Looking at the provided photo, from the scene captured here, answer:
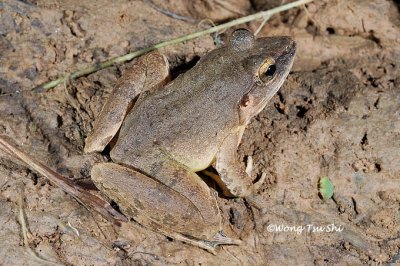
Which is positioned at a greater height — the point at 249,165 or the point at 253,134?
the point at 253,134

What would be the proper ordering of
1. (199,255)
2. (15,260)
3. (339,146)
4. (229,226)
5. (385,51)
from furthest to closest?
(385,51), (339,146), (229,226), (199,255), (15,260)

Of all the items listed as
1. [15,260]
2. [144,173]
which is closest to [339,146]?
[144,173]

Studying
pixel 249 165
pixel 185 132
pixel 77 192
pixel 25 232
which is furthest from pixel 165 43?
pixel 25 232

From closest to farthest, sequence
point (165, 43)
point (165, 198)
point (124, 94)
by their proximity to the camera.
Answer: point (165, 198) → point (124, 94) → point (165, 43)

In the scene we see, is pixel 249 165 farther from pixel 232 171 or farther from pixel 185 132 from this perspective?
pixel 185 132

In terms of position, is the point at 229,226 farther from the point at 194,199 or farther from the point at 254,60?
the point at 254,60

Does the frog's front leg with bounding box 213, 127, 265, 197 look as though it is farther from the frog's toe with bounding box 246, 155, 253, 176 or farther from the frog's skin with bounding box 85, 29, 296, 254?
the frog's toe with bounding box 246, 155, 253, 176
